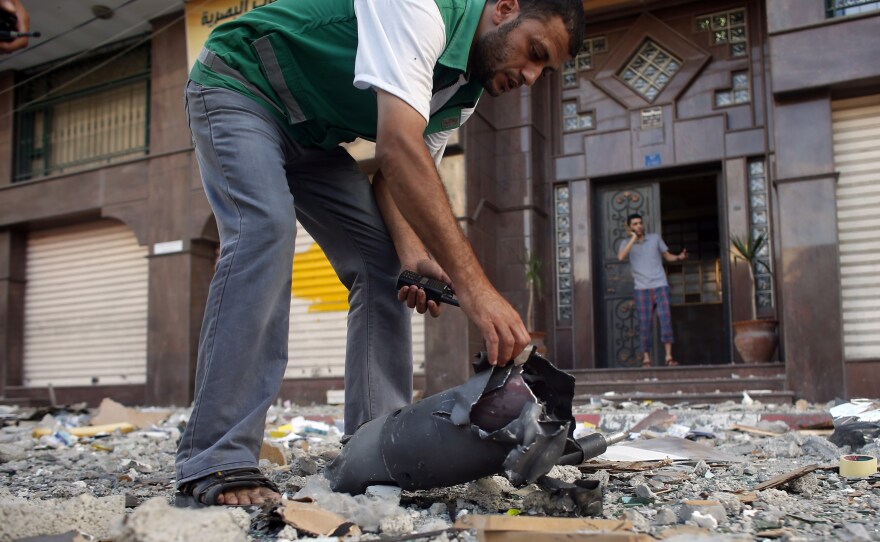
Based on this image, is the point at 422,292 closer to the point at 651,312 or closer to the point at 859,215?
the point at 859,215

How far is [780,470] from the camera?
254cm

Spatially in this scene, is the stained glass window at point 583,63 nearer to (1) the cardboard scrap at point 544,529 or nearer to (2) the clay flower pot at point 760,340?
(2) the clay flower pot at point 760,340

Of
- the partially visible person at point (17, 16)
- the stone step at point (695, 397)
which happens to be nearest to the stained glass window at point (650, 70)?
the stone step at point (695, 397)

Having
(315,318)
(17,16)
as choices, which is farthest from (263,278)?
(315,318)

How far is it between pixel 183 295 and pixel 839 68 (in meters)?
8.67

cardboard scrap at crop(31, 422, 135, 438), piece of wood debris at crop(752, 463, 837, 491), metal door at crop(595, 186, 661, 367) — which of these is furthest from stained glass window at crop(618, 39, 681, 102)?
piece of wood debris at crop(752, 463, 837, 491)

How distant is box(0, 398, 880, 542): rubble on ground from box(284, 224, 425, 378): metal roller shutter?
626 centimetres

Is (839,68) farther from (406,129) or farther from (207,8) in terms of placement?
(207,8)

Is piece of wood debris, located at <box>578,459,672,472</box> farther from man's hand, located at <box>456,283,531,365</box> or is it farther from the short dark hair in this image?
the short dark hair

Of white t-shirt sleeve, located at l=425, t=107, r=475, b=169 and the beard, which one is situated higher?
the beard

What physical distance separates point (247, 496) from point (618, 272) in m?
8.20

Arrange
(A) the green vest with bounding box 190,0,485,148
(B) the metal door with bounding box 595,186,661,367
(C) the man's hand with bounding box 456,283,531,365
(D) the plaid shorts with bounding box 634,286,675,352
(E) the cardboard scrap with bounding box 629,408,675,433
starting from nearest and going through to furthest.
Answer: (C) the man's hand with bounding box 456,283,531,365, (A) the green vest with bounding box 190,0,485,148, (E) the cardboard scrap with bounding box 629,408,675,433, (D) the plaid shorts with bounding box 634,286,675,352, (B) the metal door with bounding box 595,186,661,367

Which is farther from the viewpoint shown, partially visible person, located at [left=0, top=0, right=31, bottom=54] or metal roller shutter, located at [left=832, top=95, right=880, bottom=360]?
metal roller shutter, located at [left=832, top=95, right=880, bottom=360]

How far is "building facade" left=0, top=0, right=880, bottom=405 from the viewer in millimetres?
7227
